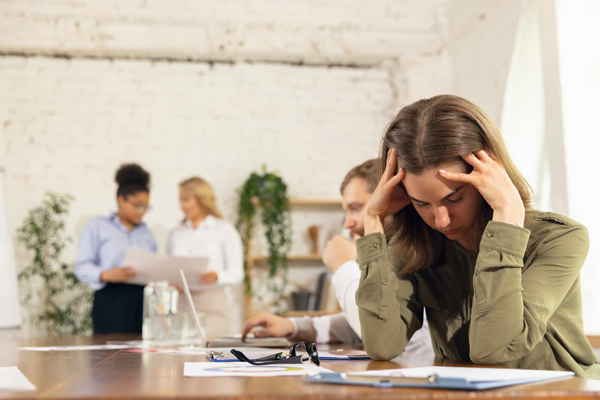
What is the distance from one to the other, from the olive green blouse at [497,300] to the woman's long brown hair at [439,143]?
5 centimetres

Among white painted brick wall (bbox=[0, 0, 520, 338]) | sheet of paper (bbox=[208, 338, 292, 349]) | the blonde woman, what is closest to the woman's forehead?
sheet of paper (bbox=[208, 338, 292, 349])

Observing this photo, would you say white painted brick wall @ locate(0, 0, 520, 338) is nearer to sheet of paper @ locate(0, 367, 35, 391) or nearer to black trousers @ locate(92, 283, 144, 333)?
black trousers @ locate(92, 283, 144, 333)

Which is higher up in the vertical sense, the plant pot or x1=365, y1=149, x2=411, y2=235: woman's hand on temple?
x1=365, y1=149, x2=411, y2=235: woman's hand on temple

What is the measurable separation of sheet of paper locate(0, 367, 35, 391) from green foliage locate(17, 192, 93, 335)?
3.59 metres

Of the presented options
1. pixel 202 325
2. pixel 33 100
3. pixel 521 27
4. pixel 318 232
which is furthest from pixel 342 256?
pixel 33 100

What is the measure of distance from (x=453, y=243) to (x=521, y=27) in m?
2.61

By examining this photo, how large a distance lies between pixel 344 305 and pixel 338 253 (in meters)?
0.18

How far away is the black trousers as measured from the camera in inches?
132

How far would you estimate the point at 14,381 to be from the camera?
2.70 feet

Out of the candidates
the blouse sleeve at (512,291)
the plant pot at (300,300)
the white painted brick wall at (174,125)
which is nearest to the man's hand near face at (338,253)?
the blouse sleeve at (512,291)

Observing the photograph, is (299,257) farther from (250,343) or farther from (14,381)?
(14,381)

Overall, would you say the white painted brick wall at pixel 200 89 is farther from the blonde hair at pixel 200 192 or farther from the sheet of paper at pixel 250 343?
the sheet of paper at pixel 250 343

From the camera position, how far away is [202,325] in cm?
197

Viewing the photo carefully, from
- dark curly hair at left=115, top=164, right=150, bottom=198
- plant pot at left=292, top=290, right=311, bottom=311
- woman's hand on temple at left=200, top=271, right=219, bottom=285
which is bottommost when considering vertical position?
plant pot at left=292, top=290, right=311, bottom=311
